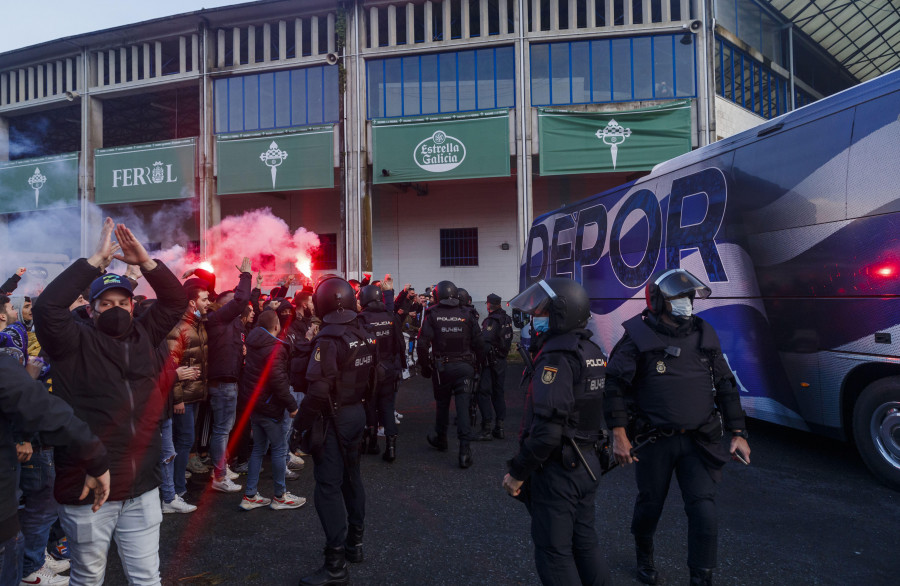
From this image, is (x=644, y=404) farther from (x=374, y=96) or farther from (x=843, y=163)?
(x=374, y=96)

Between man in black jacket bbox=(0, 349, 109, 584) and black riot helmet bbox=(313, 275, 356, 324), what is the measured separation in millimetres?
1713

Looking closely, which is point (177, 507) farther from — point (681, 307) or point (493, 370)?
point (681, 307)

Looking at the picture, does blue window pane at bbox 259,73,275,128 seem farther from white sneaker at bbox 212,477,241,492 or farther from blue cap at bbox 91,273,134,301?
blue cap at bbox 91,273,134,301

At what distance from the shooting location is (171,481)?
4.68 m

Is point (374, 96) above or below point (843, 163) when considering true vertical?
above

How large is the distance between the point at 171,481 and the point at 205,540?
0.92 m

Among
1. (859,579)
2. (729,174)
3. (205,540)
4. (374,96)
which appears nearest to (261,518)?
(205,540)

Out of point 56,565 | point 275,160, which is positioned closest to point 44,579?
point 56,565

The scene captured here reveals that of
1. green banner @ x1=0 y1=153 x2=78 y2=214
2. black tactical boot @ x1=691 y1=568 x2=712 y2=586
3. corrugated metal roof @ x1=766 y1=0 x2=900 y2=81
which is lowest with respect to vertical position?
black tactical boot @ x1=691 y1=568 x2=712 y2=586

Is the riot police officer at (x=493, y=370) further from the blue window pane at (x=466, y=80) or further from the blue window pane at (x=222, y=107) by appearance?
the blue window pane at (x=222, y=107)

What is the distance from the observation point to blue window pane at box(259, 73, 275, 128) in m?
19.2

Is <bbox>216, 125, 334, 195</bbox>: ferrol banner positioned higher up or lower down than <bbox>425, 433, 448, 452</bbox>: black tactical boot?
higher up

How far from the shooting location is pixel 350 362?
362 cm

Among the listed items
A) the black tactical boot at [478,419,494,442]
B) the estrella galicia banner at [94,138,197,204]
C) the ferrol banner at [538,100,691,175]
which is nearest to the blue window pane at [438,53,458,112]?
the ferrol banner at [538,100,691,175]
